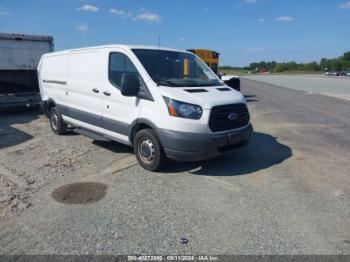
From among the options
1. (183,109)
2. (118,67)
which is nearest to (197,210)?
(183,109)

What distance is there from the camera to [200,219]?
13.4 feet

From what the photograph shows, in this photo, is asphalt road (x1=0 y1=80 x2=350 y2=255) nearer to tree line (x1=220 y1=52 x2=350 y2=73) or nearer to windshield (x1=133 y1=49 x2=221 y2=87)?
windshield (x1=133 y1=49 x2=221 y2=87)

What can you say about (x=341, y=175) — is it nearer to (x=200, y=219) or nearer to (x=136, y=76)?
(x=200, y=219)

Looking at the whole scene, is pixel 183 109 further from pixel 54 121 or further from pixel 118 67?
pixel 54 121

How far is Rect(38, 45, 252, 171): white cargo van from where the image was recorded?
528cm

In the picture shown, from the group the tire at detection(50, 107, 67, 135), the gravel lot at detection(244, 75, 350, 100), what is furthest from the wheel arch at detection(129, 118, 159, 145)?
the gravel lot at detection(244, 75, 350, 100)

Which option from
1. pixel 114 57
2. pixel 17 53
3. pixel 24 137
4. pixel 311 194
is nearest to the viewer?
pixel 311 194

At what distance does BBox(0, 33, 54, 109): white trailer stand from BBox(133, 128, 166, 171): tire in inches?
314

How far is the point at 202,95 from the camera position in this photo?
5461mm

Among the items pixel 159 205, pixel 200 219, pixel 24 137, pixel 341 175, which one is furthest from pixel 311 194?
pixel 24 137

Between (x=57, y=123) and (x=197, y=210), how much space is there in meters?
5.54

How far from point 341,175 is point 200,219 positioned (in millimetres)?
2963

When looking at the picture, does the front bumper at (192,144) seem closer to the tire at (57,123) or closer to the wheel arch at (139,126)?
the wheel arch at (139,126)

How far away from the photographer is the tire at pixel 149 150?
5.57 m
